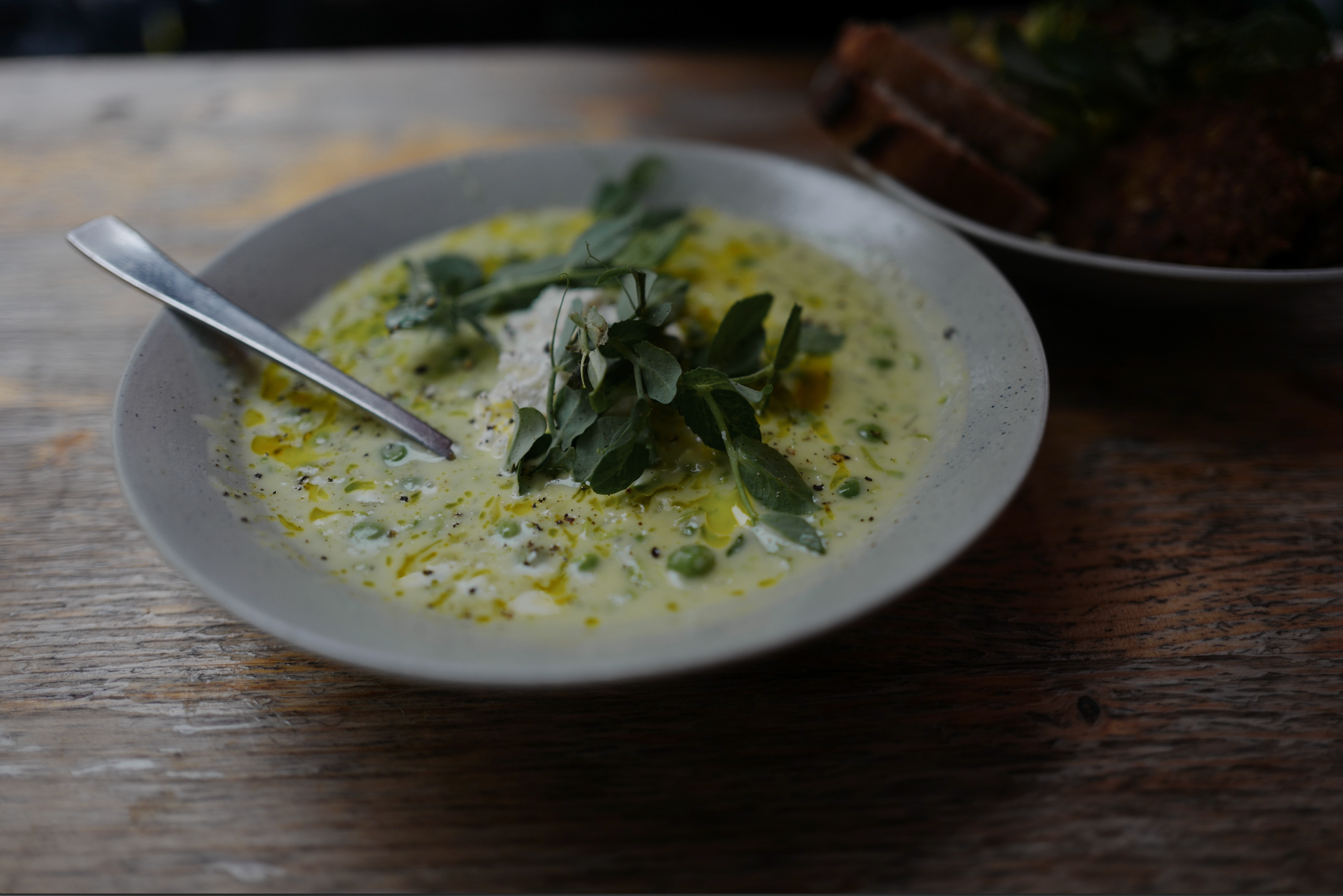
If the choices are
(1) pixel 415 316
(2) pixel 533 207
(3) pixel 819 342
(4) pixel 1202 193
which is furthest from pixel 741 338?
(4) pixel 1202 193

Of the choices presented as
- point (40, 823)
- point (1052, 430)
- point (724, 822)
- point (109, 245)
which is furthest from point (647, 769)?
point (109, 245)

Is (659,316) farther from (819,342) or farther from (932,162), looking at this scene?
(932,162)

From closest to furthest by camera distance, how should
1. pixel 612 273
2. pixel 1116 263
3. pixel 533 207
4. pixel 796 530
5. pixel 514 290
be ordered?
→ pixel 796 530 → pixel 612 273 → pixel 1116 263 → pixel 514 290 → pixel 533 207

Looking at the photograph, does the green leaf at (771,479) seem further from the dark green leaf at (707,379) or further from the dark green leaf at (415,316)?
the dark green leaf at (415,316)

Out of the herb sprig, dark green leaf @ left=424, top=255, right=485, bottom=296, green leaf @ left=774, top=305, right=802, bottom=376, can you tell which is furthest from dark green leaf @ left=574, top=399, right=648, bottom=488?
dark green leaf @ left=424, top=255, right=485, bottom=296

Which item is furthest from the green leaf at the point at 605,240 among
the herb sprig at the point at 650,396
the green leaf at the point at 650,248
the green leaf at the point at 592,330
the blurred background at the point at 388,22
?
the blurred background at the point at 388,22

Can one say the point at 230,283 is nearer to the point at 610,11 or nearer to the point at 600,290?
the point at 600,290
